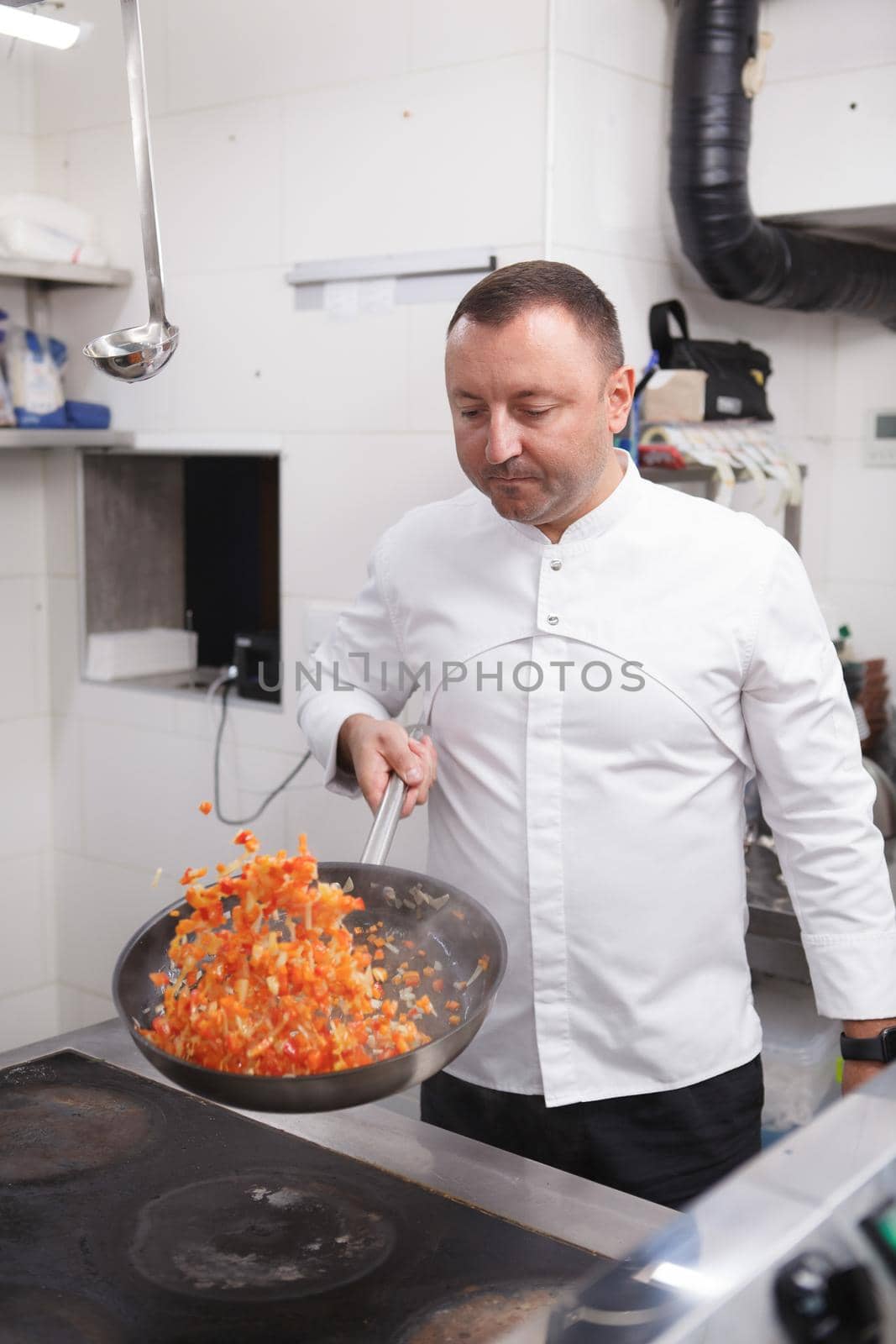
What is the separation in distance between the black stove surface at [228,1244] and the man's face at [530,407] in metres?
0.72

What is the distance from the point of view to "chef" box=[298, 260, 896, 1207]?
4.94 ft

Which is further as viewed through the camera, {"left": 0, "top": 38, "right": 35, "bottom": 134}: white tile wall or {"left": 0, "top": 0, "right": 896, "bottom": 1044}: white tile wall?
{"left": 0, "top": 38, "right": 35, "bottom": 134}: white tile wall

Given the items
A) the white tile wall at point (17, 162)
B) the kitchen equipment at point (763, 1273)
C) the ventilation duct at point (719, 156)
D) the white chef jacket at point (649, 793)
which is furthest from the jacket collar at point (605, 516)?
the white tile wall at point (17, 162)

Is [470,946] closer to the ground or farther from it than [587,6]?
closer to the ground

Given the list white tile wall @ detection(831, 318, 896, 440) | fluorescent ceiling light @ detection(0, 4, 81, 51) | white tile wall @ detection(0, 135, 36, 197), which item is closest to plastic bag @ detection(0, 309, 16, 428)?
white tile wall @ detection(0, 135, 36, 197)

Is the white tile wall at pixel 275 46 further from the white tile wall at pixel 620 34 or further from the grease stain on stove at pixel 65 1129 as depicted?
the grease stain on stove at pixel 65 1129

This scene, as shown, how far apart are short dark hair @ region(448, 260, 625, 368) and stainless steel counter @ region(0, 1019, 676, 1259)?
0.84 meters

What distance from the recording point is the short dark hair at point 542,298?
4.71 feet

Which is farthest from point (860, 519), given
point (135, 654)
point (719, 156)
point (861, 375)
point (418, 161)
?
point (135, 654)

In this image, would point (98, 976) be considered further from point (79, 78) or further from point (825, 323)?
point (825, 323)

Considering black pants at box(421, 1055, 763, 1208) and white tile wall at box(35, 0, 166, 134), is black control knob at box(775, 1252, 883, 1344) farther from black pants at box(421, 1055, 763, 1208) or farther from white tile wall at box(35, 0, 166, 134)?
white tile wall at box(35, 0, 166, 134)

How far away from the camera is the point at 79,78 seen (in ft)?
9.20

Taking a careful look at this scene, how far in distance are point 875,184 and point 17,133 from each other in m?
1.80

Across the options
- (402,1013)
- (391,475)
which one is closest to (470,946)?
(402,1013)
